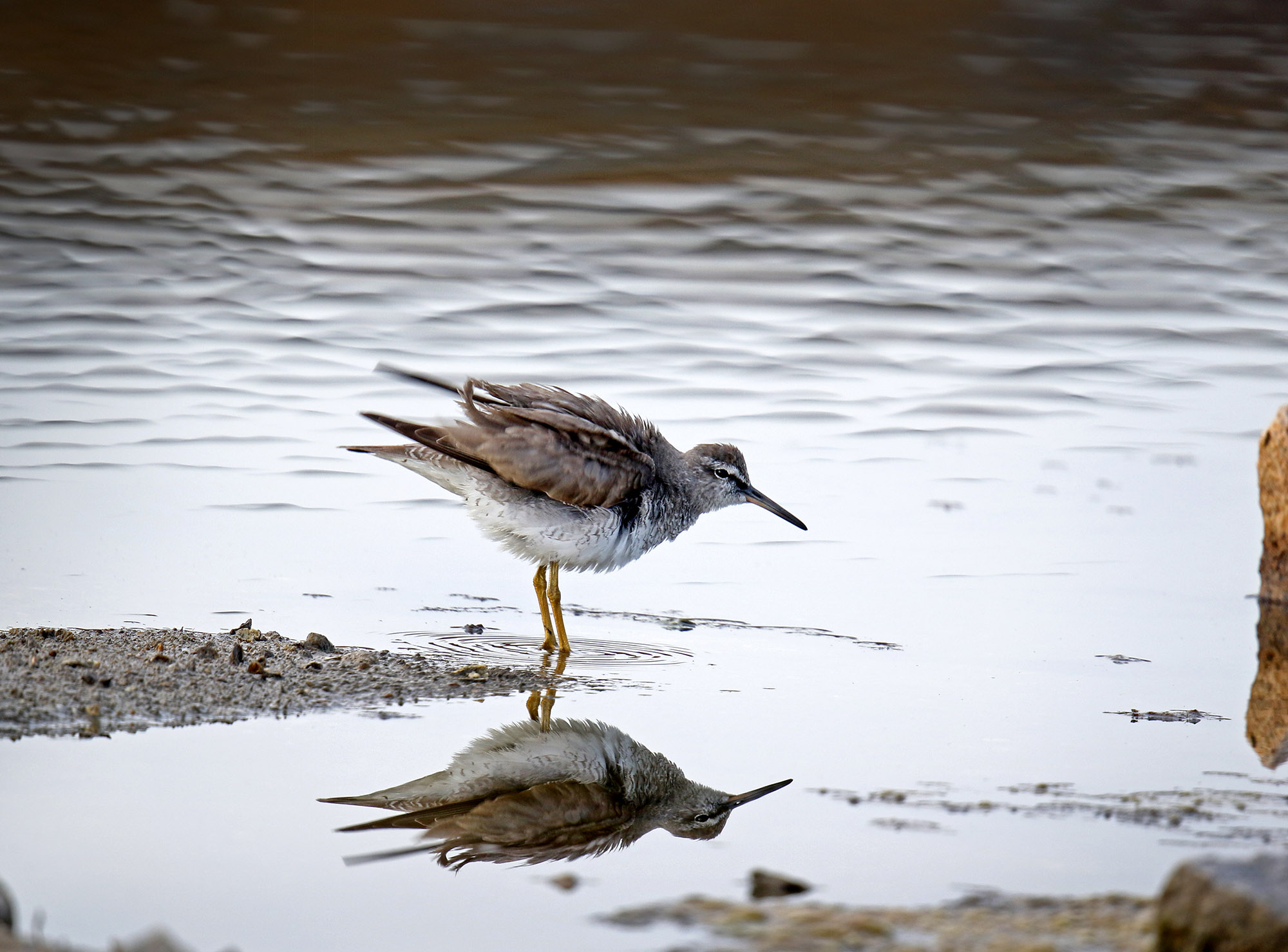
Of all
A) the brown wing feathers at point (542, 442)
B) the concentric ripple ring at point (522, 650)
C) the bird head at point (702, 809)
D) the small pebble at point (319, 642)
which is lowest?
the bird head at point (702, 809)

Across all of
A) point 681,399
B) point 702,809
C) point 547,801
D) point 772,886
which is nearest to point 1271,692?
point 702,809

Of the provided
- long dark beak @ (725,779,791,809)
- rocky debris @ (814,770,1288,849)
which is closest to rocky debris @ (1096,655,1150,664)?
rocky debris @ (814,770,1288,849)

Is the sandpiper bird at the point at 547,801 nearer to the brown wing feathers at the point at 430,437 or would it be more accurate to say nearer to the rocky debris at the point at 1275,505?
the brown wing feathers at the point at 430,437

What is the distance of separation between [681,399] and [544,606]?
4672 millimetres

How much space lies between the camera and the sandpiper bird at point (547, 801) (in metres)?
4.19

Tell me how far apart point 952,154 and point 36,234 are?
31.5 feet

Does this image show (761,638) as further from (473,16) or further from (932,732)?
(473,16)

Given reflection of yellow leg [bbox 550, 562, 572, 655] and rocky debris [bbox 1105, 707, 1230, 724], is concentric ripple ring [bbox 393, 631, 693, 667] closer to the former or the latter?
reflection of yellow leg [bbox 550, 562, 572, 655]

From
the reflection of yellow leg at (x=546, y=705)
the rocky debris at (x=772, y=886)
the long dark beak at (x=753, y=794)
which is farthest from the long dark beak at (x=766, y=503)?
the rocky debris at (x=772, y=886)

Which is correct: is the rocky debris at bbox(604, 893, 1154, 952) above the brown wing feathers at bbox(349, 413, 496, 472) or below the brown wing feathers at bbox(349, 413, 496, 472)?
below

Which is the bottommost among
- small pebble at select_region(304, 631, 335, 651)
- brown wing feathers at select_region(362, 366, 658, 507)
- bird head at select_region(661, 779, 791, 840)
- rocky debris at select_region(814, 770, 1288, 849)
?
bird head at select_region(661, 779, 791, 840)

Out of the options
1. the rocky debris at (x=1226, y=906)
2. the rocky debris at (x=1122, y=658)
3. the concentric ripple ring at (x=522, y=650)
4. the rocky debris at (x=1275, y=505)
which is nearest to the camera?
the rocky debris at (x=1226, y=906)

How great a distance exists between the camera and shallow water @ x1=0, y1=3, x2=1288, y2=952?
13.9 ft

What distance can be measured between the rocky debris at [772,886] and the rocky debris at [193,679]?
6.04 ft
